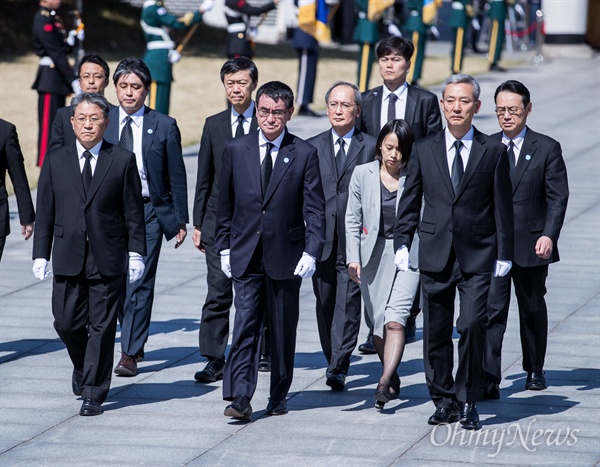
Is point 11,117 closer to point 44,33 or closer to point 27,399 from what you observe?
point 44,33

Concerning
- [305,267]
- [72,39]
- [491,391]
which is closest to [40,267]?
[305,267]

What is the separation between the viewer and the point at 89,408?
7445 millimetres

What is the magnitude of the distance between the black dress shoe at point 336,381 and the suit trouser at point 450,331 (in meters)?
0.84

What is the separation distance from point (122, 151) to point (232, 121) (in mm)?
1027

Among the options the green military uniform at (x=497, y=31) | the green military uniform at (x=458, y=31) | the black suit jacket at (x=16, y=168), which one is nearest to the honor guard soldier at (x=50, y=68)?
Result: the black suit jacket at (x=16, y=168)

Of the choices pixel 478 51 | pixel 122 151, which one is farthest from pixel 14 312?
pixel 478 51

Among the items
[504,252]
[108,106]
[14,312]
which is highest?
[108,106]

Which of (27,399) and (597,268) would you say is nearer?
(27,399)

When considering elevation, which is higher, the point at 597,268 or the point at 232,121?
the point at 232,121

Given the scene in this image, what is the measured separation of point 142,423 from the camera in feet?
24.0

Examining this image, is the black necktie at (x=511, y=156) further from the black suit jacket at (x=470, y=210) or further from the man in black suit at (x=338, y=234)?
Result: the man in black suit at (x=338, y=234)

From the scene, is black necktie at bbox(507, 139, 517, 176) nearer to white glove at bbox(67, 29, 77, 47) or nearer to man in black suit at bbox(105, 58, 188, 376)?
man in black suit at bbox(105, 58, 188, 376)

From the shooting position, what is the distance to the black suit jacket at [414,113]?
8977 millimetres

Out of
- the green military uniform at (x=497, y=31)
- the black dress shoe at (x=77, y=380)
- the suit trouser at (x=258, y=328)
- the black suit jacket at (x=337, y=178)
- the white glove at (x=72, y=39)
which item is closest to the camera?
the suit trouser at (x=258, y=328)
